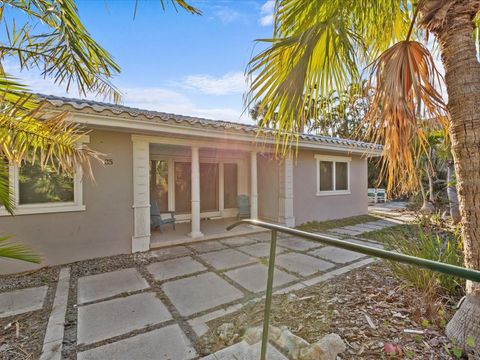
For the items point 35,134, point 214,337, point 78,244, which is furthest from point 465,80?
point 78,244

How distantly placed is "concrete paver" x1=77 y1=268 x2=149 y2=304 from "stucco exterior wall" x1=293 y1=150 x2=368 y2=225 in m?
5.56

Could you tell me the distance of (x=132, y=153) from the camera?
5.22 m

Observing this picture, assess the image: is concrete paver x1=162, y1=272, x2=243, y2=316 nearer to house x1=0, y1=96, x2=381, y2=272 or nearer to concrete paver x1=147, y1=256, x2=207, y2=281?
concrete paver x1=147, y1=256, x2=207, y2=281

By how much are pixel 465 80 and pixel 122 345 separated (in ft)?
13.0

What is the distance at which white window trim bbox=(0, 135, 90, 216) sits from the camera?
4.21 metres

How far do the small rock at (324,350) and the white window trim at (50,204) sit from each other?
14.4 ft

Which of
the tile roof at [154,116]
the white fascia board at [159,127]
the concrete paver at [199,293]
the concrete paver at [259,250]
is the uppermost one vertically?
the tile roof at [154,116]

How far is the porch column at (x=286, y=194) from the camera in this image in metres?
7.84

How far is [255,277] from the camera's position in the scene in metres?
3.91

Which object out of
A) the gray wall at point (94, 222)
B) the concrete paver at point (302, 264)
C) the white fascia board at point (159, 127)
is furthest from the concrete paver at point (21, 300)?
the concrete paver at point (302, 264)

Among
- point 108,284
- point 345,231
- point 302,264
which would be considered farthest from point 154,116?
point 345,231

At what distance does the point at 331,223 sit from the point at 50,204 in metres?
8.06

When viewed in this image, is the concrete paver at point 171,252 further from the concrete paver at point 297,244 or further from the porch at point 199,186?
the concrete paver at point 297,244

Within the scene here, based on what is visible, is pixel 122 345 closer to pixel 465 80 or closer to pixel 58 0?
pixel 58 0
